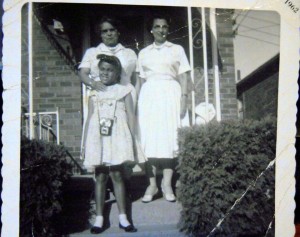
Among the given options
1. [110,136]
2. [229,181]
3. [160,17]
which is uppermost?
[160,17]

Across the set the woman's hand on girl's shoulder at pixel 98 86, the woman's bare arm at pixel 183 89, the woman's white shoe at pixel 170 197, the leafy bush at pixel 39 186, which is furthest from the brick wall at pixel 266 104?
the leafy bush at pixel 39 186

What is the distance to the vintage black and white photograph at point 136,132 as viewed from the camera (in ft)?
5.77

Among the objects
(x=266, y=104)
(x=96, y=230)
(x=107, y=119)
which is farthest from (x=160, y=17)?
(x=96, y=230)

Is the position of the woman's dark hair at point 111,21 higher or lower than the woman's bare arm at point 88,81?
higher

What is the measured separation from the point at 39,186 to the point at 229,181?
92 cm

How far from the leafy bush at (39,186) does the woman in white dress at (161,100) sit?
0.47 meters

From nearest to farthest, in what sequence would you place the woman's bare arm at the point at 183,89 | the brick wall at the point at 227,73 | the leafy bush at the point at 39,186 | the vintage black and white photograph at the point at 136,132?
the leafy bush at the point at 39,186 < the vintage black and white photograph at the point at 136,132 < the woman's bare arm at the point at 183,89 < the brick wall at the point at 227,73

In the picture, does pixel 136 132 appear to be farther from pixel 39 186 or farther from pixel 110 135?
pixel 39 186

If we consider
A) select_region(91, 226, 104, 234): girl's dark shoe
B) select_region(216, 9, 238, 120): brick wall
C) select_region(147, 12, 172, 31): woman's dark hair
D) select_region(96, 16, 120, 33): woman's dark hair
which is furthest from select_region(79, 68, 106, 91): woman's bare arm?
select_region(216, 9, 238, 120): brick wall

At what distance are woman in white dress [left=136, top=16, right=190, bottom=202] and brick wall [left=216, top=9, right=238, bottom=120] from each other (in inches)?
12.5

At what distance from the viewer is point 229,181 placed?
177 cm

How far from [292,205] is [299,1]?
102 centimetres

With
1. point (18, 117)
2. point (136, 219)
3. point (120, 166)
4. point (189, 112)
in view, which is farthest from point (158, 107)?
point (18, 117)

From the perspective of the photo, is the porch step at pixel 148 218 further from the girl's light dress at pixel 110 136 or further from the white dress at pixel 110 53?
the white dress at pixel 110 53
